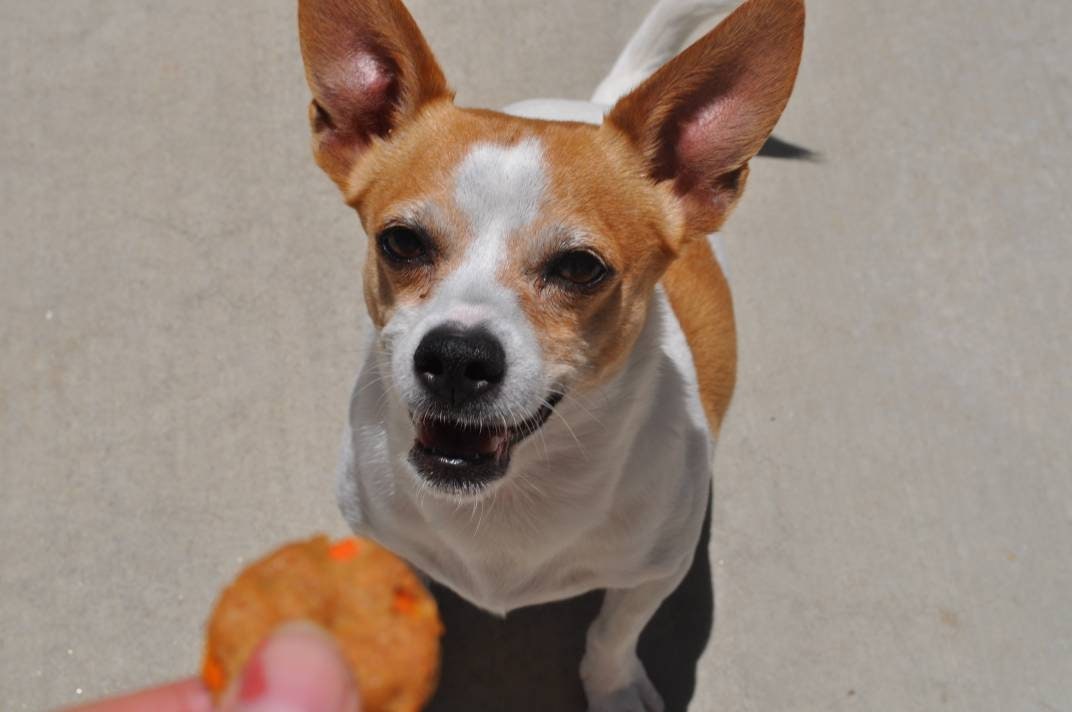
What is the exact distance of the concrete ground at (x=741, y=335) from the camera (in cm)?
303

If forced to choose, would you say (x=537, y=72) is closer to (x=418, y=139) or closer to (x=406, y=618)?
(x=418, y=139)

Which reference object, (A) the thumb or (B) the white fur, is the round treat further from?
(A) the thumb

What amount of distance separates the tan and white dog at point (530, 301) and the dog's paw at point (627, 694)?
461 millimetres

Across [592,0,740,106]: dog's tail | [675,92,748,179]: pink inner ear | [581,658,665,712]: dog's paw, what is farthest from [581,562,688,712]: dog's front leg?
[592,0,740,106]: dog's tail

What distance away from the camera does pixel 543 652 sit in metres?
2.94

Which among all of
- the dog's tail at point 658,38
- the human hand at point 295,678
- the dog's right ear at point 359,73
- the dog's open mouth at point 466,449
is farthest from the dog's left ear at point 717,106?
the human hand at point 295,678

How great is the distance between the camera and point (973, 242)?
11.8 feet

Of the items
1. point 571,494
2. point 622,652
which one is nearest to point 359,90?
point 571,494

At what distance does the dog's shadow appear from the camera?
2.89 m

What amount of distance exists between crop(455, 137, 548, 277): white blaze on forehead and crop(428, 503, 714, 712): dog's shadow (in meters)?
1.51

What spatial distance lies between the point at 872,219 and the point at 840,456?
3.13ft

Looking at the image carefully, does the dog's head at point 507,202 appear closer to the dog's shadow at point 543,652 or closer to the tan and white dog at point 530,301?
→ the tan and white dog at point 530,301

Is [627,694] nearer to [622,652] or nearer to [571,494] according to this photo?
[622,652]

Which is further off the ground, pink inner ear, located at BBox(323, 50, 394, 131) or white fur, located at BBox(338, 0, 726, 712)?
pink inner ear, located at BBox(323, 50, 394, 131)
